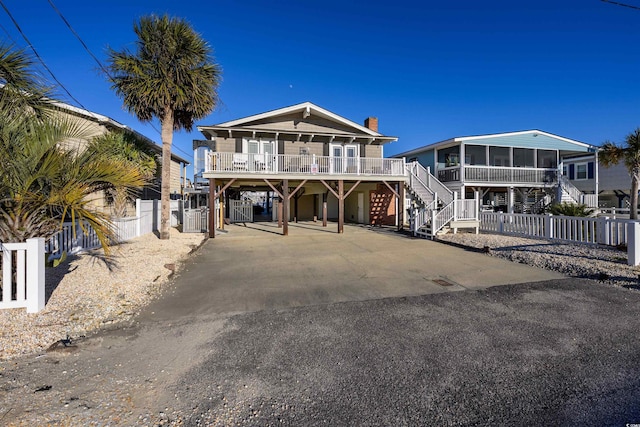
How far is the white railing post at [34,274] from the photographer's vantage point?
4051 mm

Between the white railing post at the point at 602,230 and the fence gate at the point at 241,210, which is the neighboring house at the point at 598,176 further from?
the fence gate at the point at 241,210

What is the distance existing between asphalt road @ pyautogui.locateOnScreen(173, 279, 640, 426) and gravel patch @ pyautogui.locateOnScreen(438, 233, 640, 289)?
1.89m

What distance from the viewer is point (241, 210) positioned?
2244 cm

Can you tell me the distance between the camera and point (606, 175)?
26000mm

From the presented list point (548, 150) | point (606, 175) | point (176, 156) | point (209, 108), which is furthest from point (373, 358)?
point (606, 175)

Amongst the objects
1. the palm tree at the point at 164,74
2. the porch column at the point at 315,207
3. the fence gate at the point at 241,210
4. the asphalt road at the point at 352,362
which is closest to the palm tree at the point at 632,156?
the asphalt road at the point at 352,362

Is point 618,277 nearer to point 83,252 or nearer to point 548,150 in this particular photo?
point 83,252

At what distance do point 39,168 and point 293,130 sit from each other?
1380 centimetres

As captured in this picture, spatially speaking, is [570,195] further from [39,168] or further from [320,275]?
[39,168]

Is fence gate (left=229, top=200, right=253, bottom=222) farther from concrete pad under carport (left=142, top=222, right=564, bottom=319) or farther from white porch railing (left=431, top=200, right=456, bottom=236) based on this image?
white porch railing (left=431, top=200, right=456, bottom=236)

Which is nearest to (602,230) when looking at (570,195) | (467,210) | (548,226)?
(548,226)

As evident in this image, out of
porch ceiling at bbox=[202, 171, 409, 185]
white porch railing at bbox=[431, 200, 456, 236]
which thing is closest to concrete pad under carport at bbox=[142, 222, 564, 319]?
white porch railing at bbox=[431, 200, 456, 236]

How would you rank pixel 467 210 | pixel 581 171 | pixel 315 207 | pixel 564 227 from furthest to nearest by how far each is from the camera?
pixel 581 171
pixel 315 207
pixel 467 210
pixel 564 227

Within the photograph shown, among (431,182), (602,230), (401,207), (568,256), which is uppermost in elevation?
(431,182)
